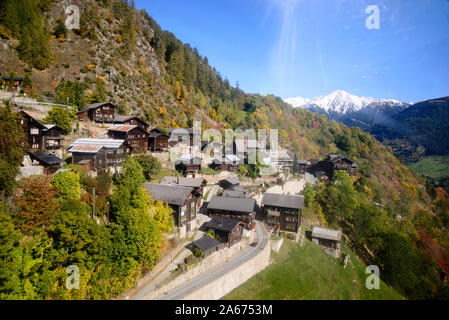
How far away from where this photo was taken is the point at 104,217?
26672 millimetres

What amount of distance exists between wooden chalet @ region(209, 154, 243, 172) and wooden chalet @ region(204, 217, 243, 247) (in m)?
23.1

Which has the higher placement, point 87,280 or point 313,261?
point 87,280

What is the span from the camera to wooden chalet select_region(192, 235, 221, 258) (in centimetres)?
2872

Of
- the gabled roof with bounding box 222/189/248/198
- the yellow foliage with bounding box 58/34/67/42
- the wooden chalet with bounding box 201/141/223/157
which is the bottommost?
the gabled roof with bounding box 222/189/248/198

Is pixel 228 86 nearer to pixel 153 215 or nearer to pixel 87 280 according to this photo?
pixel 153 215

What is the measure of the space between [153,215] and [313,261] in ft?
95.2

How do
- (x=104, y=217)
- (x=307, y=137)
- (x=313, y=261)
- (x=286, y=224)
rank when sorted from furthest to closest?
(x=307, y=137), (x=286, y=224), (x=313, y=261), (x=104, y=217)

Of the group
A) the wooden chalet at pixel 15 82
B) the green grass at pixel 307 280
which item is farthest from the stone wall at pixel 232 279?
the wooden chalet at pixel 15 82

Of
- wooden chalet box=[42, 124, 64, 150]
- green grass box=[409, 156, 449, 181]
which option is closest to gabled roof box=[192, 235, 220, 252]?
wooden chalet box=[42, 124, 64, 150]

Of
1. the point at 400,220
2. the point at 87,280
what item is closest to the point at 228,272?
the point at 87,280

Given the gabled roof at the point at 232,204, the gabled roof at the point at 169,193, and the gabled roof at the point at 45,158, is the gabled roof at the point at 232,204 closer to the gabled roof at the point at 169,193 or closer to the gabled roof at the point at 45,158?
the gabled roof at the point at 169,193

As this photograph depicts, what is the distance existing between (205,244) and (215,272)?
3.55m

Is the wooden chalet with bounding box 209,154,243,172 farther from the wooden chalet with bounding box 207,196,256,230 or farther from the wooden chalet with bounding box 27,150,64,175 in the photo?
the wooden chalet with bounding box 27,150,64,175

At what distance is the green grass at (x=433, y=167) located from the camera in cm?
13568
